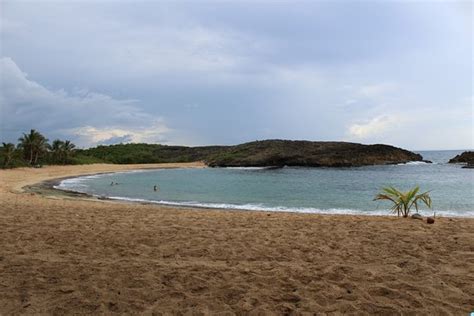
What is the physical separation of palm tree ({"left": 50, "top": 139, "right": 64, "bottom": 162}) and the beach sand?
60.6 m

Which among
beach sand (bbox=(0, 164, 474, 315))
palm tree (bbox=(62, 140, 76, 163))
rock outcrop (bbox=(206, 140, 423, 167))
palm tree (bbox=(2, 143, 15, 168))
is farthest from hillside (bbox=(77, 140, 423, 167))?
beach sand (bbox=(0, 164, 474, 315))

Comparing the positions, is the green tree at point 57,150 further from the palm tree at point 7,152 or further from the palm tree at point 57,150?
the palm tree at point 7,152

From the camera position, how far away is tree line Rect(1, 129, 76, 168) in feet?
166

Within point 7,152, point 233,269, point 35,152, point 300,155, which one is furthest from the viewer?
point 300,155

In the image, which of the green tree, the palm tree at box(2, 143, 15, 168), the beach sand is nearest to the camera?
the beach sand

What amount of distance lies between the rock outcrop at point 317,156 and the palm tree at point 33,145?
30.7 meters

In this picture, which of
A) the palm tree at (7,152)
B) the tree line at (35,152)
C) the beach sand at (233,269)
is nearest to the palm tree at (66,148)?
the tree line at (35,152)

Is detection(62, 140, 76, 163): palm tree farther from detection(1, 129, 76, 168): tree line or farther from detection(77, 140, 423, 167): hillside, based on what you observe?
detection(77, 140, 423, 167): hillside

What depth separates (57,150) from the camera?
6525 cm

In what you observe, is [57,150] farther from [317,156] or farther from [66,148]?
[317,156]

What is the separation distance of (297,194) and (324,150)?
49736 mm

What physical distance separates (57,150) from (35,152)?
17.3ft

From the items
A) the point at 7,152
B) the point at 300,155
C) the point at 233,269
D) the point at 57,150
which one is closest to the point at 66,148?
the point at 57,150

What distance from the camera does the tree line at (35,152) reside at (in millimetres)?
50531
